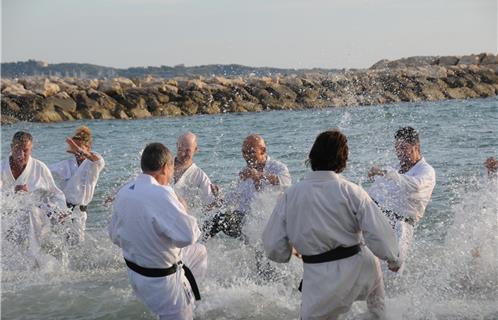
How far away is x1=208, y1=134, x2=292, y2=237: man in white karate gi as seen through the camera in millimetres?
7355

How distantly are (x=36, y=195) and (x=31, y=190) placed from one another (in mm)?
114

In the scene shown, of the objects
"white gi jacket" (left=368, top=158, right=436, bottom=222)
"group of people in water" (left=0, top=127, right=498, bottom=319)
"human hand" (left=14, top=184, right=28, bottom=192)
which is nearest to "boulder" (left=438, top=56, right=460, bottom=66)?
"white gi jacket" (left=368, top=158, right=436, bottom=222)

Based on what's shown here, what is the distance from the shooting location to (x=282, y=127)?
28094mm

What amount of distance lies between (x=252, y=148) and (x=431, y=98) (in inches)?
1484

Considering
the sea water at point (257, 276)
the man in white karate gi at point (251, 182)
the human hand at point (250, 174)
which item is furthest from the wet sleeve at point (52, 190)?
the human hand at point (250, 174)

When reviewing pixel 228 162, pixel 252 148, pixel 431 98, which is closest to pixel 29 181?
pixel 252 148

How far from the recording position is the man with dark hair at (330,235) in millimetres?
4344

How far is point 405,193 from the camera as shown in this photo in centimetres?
658

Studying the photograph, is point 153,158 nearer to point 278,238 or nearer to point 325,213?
point 278,238

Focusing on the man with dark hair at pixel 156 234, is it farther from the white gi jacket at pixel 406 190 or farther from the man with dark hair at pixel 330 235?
→ the white gi jacket at pixel 406 190

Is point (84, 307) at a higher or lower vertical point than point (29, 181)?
lower

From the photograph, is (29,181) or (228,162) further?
(228,162)

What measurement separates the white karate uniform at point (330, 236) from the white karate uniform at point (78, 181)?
15.6 ft

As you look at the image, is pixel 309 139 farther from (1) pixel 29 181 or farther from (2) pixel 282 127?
(1) pixel 29 181
